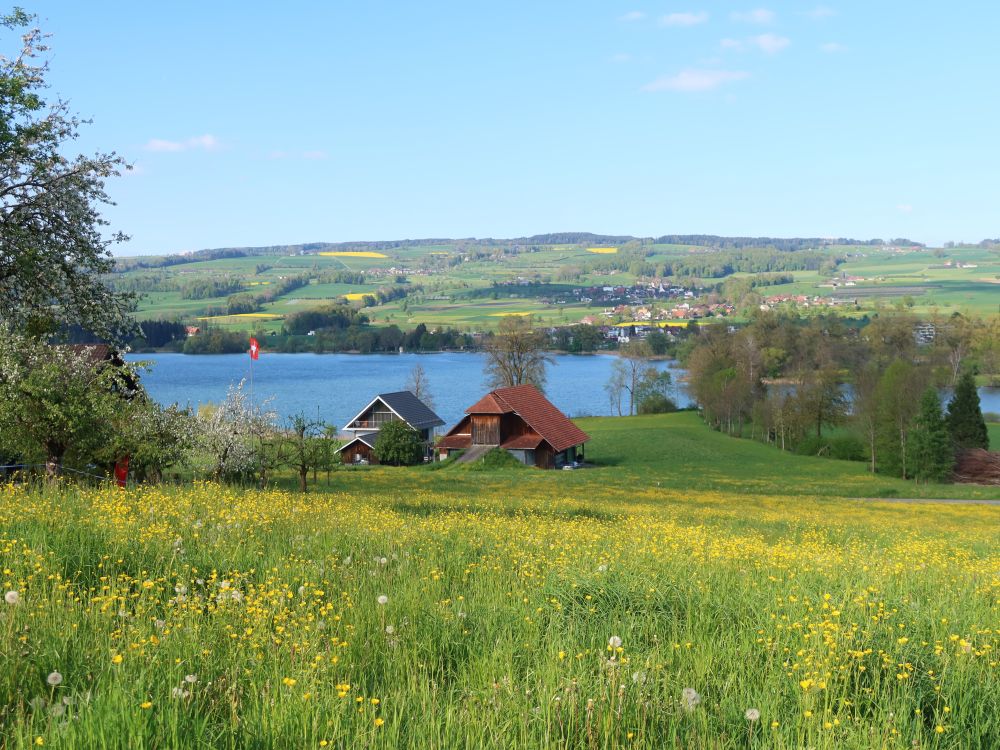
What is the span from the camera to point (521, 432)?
6988 cm

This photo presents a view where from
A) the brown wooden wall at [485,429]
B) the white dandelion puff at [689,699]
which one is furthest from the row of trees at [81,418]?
the brown wooden wall at [485,429]

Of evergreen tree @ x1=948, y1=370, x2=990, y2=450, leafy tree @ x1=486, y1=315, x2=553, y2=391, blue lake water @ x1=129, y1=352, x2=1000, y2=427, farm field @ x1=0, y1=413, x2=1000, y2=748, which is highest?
farm field @ x1=0, y1=413, x2=1000, y2=748

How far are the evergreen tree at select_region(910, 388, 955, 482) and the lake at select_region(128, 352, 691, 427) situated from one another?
48922 mm

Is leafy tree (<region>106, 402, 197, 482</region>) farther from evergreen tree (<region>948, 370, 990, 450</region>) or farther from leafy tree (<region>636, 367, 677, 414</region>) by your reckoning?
leafy tree (<region>636, 367, 677, 414</region>)

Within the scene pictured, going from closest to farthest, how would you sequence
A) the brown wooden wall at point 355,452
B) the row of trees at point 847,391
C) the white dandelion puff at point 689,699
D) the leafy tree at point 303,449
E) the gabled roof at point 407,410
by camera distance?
the white dandelion puff at point 689,699 < the leafy tree at point 303,449 < the row of trees at point 847,391 < the brown wooden wall at point 355,452 < the gabled roof at point 407,410

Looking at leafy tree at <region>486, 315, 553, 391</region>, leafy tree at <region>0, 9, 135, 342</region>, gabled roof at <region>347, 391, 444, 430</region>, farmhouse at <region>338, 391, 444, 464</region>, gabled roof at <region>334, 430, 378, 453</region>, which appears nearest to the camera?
leafy tree at <region>0, 9, 135, 342</region>

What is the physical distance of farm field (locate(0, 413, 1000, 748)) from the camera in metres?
4.01

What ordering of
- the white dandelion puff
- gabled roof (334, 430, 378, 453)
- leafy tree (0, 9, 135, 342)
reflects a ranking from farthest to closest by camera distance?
gabled roof (334, 430, 378, 453), leafy tree (0, 9, 135, 342), the white dandelion puff

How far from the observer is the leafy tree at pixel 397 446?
72.8m

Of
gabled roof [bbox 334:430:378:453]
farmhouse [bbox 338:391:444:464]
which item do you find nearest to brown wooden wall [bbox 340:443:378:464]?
farmhouse [bbox 338:391:444:464]

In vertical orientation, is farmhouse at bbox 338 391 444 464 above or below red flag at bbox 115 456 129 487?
below

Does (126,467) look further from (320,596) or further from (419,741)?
(419,741)

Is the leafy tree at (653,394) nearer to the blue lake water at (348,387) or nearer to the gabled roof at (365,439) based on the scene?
the blue lake water at (348,387)

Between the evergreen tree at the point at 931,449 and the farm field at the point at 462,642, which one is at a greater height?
the farm field at the point at 462,642
